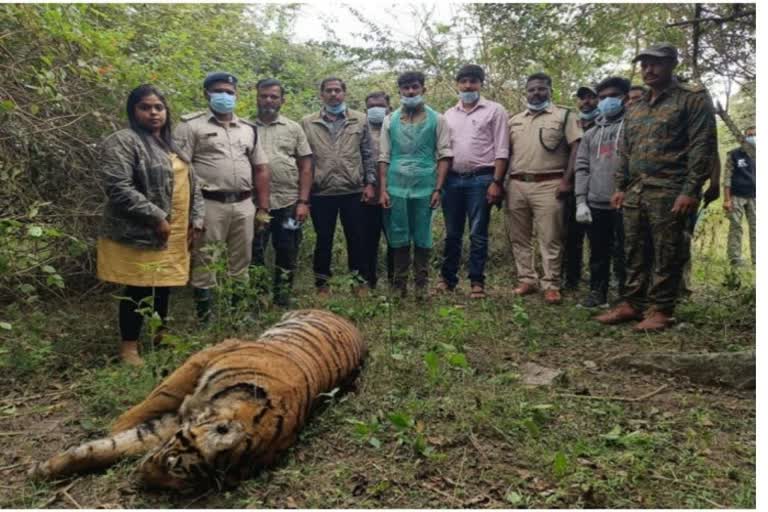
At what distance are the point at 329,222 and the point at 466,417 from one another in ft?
10.6

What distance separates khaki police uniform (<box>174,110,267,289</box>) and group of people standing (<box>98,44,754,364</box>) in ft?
0.04

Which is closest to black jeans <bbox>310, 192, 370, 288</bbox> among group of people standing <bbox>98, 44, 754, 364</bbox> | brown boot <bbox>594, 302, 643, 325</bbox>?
group of people standing <bbox>98, 44, 754, 364</bbox>

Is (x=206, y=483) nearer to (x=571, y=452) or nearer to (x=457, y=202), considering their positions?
(x=571, y=452)

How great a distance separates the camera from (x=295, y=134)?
569 cm

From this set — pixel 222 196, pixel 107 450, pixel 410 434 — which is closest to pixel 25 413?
pixel 107 450

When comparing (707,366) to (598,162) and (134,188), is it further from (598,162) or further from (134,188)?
(134,188)

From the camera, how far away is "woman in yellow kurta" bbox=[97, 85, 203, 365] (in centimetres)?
412

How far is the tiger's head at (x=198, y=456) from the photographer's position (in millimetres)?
2473

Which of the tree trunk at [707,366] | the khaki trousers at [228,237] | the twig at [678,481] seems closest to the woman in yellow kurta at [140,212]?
the khaki trousers at [228,237]

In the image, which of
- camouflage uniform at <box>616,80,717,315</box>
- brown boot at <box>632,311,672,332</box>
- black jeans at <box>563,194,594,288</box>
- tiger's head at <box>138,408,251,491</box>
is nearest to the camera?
tiger's head at <box>138,408,251,491</box>

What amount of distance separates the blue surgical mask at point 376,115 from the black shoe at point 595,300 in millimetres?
2833

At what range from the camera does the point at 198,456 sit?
2473 mm

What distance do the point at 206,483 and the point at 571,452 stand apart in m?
1.68

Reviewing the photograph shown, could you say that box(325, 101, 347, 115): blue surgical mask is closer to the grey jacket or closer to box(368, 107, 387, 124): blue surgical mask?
box(368, 107, 387, 124): blue surgical mask
